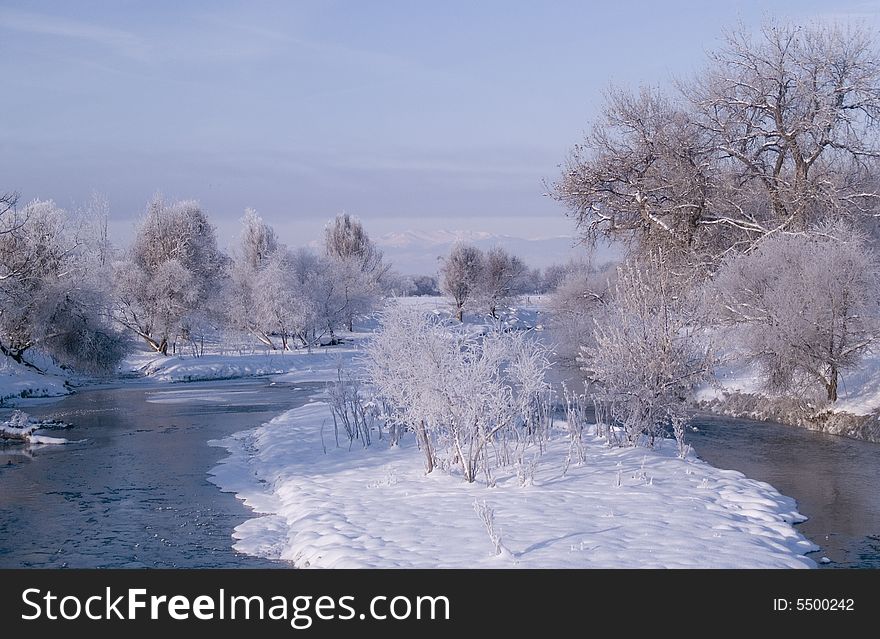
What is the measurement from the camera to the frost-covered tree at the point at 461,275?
76.8 metres

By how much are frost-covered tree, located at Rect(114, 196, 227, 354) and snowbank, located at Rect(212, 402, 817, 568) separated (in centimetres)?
3190

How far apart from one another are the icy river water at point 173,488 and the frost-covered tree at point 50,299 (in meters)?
9.37

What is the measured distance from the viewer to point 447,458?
14.7 meters

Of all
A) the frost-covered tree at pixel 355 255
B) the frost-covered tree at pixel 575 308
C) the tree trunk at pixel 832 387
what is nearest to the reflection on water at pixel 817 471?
the tree trunk at pixel 832 387

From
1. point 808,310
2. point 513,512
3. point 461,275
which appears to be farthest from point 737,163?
point 461,275

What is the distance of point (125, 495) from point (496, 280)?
213 ft

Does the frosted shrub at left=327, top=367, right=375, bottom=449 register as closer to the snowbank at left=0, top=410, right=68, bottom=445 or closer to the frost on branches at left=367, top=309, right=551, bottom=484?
the frost on branches at left=367, top=309, right=551, bottom=484

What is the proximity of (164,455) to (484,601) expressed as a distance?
12500 millimetres

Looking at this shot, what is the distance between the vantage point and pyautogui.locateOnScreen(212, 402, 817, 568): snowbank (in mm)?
9609

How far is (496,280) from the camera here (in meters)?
78.3

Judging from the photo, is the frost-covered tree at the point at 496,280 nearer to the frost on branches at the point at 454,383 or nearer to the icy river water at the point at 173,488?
the icy river water at the point at 173,488

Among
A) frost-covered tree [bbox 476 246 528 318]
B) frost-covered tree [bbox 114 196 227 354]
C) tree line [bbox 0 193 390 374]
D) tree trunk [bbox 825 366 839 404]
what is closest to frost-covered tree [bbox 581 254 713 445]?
tree trunk [bbox 825 366 839 404]

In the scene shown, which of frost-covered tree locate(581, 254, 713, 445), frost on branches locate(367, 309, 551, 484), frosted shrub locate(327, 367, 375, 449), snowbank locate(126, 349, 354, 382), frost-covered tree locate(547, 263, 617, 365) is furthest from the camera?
snowbank locate(126, 349, 354, 382)

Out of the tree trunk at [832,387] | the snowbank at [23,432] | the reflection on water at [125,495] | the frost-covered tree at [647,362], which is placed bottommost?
the reflection on water at [125,495]
